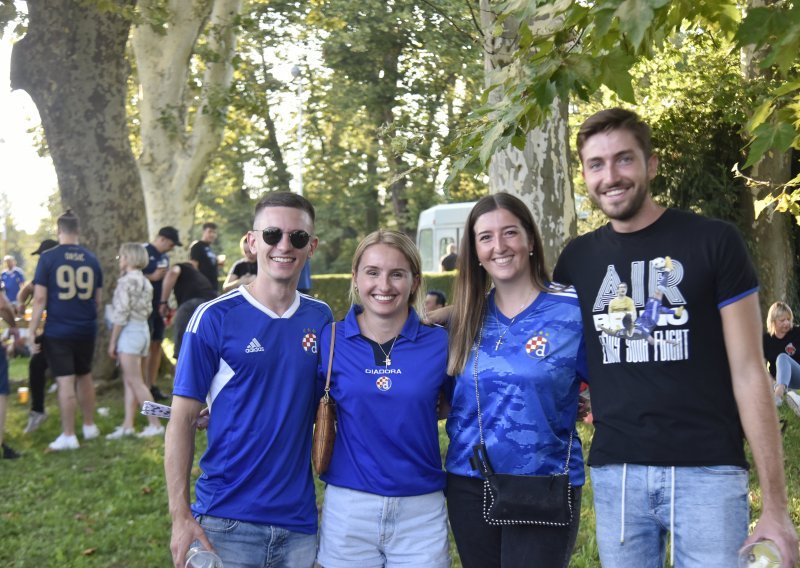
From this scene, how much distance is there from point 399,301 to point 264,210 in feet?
2.09

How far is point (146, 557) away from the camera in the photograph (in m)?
5.76

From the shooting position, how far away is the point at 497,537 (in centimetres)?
318

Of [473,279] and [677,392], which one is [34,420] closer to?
[473,279]

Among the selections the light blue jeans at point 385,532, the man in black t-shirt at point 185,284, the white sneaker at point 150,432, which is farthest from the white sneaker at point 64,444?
the light blue jeans at point 385,532

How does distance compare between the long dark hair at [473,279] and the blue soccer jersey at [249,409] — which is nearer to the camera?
the blue soccer jersey at [249,409]

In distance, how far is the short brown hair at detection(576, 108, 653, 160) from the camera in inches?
117

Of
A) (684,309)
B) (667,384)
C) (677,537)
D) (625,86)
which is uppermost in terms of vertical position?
(625,86)

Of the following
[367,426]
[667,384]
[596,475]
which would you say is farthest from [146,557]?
[667,384]

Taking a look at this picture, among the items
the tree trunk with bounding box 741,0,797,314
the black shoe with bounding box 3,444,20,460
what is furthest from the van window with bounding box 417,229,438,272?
the black shoe with bounding box 3,444,20,460

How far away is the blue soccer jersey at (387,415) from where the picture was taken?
3.18 metres

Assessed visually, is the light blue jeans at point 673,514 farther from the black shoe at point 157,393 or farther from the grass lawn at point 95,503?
the black shoe at point 157,393

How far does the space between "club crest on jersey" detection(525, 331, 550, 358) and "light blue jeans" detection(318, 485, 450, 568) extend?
2.18ft

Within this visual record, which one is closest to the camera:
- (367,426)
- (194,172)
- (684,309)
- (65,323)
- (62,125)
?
(684,309)

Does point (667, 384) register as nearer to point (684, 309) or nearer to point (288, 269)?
point (684, 309)
